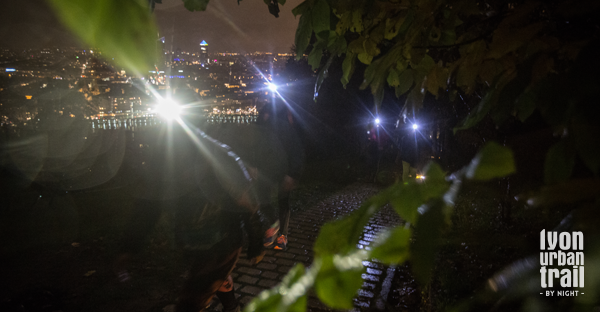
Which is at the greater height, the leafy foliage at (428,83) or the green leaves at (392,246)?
the leafy foliage at (428,83)

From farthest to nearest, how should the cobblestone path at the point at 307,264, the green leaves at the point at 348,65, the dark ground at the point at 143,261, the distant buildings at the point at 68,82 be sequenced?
the distant buildings at the point at 68,82 < the cobblestone path at the point at 307,264 < the dark ground at the point at 143,261 < the green leaves at the point at 348,65

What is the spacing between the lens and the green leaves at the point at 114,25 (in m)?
1.19

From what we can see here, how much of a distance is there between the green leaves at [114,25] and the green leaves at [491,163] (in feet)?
4.72

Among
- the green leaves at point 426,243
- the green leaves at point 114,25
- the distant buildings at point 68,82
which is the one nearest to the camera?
the green leaves at point 426,243

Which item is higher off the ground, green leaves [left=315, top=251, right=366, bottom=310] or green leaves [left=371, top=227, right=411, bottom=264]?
green leaves [left=371, top=227, right=411, bottom=264]

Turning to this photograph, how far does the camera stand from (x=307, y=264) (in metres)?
4.76

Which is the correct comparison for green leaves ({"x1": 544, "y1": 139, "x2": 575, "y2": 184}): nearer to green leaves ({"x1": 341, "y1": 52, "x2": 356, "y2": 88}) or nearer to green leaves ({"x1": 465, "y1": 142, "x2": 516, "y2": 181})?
green leaves ({"x1": 465, "y1": 142, "x2": 516, "y2": 181})

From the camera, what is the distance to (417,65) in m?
1.84

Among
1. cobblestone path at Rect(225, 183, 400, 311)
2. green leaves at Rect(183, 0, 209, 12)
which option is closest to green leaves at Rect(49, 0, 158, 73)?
green leaves at Rect(183, 0, 209, 12)

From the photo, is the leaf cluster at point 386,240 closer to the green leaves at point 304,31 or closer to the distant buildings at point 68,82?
the green leaves at point 304,31

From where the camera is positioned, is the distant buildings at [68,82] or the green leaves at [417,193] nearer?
the green leaves at [417,193]

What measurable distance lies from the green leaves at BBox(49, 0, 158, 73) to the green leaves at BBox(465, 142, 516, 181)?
4.72 feet

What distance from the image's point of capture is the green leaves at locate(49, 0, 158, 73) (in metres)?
1.19

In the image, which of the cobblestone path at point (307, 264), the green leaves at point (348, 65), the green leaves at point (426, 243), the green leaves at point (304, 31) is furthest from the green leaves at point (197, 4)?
the cobblestone path at point (307, 264)
